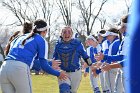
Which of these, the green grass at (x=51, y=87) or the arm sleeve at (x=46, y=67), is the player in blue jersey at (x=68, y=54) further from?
the green grass at (x=51, y=87)

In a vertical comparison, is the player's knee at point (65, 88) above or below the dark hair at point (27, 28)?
below

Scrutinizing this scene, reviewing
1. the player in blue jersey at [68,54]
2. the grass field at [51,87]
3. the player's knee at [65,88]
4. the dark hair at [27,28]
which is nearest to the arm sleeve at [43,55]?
the dark hair at [27,28]

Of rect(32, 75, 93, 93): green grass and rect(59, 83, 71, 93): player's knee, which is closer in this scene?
rect(59, 83, 71, 93): player's knee

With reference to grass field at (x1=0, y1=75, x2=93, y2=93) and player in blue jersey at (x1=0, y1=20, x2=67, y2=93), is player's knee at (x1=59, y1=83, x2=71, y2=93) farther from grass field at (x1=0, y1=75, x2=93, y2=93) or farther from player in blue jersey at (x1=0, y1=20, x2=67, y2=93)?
grass field at (x1=0, y1=75, x2=93, y2=93)

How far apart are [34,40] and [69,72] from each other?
138 inches

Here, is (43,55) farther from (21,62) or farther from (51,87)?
(51,87)

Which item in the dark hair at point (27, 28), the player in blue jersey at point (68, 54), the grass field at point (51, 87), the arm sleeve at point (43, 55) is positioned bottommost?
the grass field at point (51, 87)

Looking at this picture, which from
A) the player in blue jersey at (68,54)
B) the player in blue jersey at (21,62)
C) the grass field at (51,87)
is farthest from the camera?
the grass field at (51,87)

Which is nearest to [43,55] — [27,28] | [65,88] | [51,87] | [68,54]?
[27,28]

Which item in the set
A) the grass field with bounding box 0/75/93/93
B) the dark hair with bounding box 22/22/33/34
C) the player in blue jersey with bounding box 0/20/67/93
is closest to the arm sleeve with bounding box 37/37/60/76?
the player in blue jersey with bounding box 0/20/67/93

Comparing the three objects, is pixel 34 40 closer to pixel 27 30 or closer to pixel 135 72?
pixel 27 30

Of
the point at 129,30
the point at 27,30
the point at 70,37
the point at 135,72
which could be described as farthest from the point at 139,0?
the point at 70,37

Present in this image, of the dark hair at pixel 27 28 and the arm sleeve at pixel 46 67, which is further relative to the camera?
the dark hair at pixel 27 28

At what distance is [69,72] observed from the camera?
387 inches
